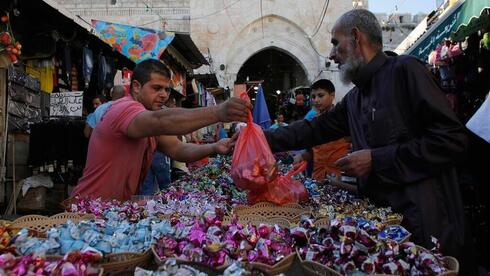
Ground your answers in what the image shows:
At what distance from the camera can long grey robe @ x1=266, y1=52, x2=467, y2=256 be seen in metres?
1.87

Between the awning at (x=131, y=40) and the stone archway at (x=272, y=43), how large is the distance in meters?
13.8

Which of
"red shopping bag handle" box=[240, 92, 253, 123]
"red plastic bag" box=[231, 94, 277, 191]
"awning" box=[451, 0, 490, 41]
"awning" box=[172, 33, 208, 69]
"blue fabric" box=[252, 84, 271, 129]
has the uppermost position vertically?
"awning" box=[172, 33, 208, 69]

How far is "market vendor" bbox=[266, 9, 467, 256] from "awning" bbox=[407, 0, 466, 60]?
91.5 inches

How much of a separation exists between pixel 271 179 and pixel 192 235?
38.5 inches

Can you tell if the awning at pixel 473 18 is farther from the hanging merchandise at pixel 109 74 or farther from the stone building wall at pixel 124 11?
the stone building wall at pixel 124 11

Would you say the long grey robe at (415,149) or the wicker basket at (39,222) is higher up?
the long grey robe at (415,149)

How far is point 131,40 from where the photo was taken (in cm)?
740

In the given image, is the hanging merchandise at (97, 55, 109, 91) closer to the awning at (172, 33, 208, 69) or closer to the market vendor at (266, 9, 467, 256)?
the awning at (172, 33, 208, 69)

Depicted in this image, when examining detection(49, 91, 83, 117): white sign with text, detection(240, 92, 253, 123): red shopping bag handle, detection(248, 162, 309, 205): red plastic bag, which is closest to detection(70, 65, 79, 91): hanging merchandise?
detection(49, 91, 83, 117): white sign with text

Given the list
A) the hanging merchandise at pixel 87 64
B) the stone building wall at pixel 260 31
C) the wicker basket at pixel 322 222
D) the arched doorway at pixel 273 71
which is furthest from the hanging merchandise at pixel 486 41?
the arched doorway at pixel 273 71

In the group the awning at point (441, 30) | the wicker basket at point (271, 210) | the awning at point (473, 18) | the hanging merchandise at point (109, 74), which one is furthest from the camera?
the hanging merchandise at point (109, 74)

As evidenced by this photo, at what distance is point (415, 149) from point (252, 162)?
85 centimetres

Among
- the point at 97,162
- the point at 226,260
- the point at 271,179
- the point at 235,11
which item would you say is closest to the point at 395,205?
the point at 271,179

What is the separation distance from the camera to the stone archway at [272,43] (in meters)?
21.8
